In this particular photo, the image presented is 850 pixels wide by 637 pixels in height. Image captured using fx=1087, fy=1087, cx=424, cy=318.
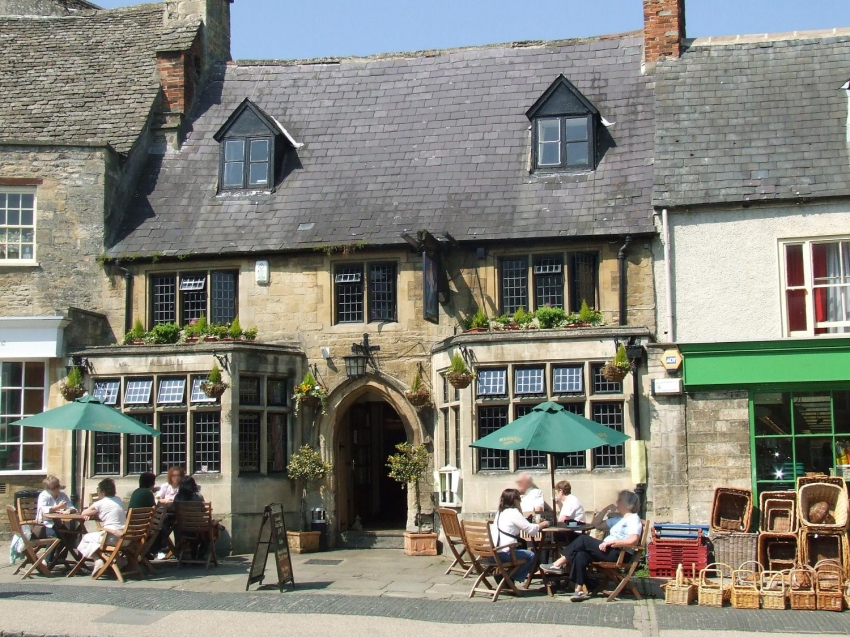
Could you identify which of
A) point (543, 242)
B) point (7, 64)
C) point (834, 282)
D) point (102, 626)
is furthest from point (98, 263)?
point (834, 282)

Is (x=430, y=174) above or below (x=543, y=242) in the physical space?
above

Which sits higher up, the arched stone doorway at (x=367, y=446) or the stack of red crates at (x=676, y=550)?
the arched stone doorway at (x=367, y=446)

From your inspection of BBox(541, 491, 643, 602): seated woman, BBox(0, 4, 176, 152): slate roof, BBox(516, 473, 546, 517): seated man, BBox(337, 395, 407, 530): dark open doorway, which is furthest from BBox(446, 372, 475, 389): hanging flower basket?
BBox(0, 4, 176, 152): slate roof

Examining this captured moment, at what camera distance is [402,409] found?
19000mm

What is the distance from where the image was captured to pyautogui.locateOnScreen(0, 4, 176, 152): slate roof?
2097cm

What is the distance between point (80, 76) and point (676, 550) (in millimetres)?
15404

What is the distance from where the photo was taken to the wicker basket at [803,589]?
477 inches

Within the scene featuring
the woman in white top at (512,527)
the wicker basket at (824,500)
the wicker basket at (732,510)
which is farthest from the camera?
the wicker basket at (732,510)

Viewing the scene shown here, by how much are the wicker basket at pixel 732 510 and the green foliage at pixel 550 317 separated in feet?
12.5

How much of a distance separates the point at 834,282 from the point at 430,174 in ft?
24.0

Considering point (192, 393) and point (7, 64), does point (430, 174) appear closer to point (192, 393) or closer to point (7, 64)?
point (192, 393)

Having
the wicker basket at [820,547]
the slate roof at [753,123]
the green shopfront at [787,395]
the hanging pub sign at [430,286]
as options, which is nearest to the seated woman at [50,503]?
the hanging pub sign at [430,286]

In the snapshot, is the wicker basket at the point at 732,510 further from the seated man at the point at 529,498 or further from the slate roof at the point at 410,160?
the slate roof at the point at 410,160

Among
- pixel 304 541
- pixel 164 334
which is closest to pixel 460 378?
pixel 304 541
